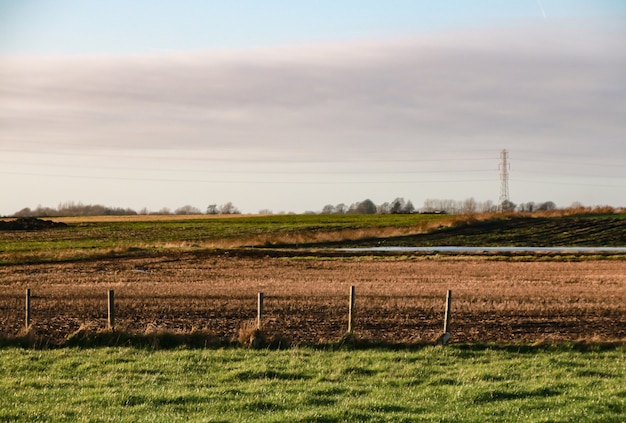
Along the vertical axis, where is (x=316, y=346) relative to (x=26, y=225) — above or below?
below

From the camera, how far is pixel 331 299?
31.6 metres

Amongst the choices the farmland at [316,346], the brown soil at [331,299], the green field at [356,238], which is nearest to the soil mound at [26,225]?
the green field at [356,238]

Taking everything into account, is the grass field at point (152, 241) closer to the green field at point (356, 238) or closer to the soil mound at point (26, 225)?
the green field at point (356, 238)

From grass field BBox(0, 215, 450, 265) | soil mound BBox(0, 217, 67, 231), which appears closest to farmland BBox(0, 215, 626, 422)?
grass field BBox(0, 215, 450, 265)

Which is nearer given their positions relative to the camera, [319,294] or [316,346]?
[316,346]

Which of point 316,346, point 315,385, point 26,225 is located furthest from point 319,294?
point 26,225

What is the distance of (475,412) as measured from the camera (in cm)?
1260

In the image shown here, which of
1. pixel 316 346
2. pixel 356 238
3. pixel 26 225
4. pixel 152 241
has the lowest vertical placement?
pixel 316 346

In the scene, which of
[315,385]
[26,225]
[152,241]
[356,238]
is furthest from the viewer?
[26,225]

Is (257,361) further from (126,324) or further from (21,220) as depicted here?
(21,220)

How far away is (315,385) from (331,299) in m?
16.9

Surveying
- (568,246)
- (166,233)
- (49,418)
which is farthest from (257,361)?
(166,233)

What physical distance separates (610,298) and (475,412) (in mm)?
22567

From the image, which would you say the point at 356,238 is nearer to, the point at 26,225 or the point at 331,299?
the point at 331,299
